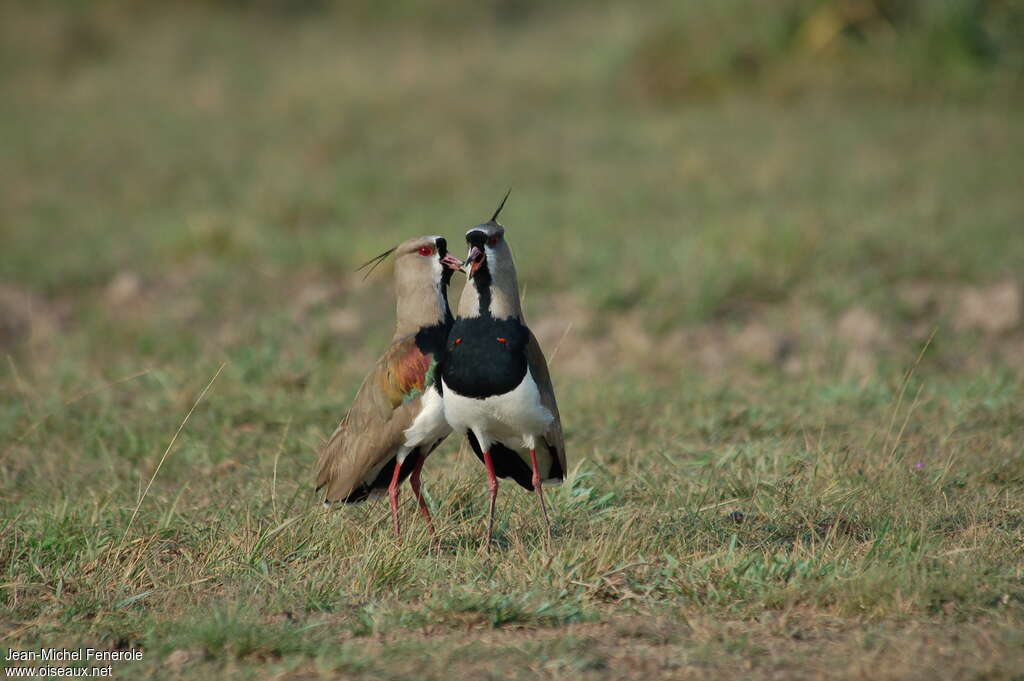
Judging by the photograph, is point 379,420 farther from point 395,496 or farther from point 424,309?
point 424,309

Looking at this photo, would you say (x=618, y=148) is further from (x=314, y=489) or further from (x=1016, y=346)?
(x=314, y=489)

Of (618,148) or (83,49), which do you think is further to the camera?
(83,49)

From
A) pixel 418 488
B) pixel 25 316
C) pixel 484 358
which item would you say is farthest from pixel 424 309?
pixel 25 316

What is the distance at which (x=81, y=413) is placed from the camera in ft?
17.1

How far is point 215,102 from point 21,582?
320 inches

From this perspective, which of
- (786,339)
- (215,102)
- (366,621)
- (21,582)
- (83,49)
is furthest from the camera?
(83,49)

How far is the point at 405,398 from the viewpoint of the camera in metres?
3.66

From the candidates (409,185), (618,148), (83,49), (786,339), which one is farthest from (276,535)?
(83,49)

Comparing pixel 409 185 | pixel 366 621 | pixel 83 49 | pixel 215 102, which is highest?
pixel 83 49

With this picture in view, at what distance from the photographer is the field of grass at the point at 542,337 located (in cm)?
311


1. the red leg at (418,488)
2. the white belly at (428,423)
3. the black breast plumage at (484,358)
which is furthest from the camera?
the red leg at (418,488)

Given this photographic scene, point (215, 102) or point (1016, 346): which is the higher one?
point (215, 102)

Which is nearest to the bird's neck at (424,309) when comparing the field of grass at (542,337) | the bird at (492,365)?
the bird at (492,365)

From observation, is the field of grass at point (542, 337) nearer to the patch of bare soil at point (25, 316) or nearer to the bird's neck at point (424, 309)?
the patch of bare soil at point (25, 316)
